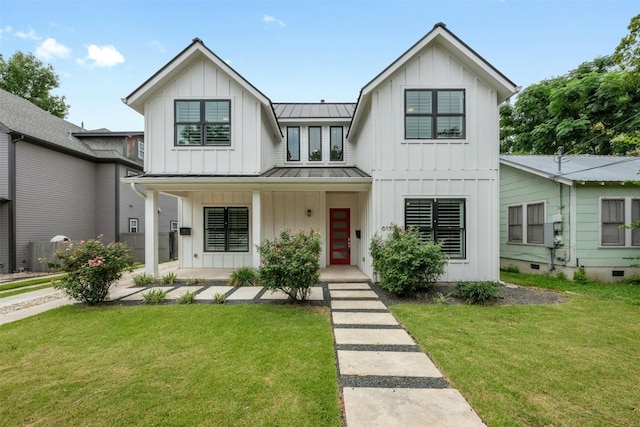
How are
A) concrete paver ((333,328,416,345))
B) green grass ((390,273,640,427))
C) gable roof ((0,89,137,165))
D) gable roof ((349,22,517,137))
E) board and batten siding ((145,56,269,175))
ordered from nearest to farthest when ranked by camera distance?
green grass ((390,273,640,427)), concrete paver ((333,328,416,345)), gable roof ((349,22,517,137)), board and batten siding ((145,56,269,175)), gable roof ((0,89,137,165))

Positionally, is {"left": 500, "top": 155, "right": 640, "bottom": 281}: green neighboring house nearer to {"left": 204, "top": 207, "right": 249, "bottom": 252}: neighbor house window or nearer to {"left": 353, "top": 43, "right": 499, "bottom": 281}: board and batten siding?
{"left": 353, "top": 43, "right": 499, "bottom": 281}: board and batten siding

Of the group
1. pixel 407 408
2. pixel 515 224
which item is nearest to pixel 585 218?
pixel 515 224

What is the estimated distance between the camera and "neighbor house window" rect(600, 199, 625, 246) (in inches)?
330

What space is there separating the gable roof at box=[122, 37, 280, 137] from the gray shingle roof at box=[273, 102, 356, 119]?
3.64 m

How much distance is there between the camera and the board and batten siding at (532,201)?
28.3 feet

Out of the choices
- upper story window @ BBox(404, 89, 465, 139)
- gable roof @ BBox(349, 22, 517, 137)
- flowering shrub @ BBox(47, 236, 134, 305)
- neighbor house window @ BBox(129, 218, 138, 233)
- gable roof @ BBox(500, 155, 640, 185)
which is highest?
gable roof @ BBox(349, 22, 517, 137)

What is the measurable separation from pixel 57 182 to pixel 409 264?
15.7 m

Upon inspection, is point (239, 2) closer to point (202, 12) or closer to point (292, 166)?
point (202, 12)

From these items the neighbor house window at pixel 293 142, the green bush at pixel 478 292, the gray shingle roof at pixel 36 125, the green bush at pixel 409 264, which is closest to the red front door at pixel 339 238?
the neighbor house window at pixel 293 142

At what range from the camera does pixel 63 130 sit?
14.6m

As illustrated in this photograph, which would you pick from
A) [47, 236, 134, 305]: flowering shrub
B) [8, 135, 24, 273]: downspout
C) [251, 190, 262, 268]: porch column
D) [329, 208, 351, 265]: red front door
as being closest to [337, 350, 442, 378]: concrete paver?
[251, 190, 262, 268]: porch column

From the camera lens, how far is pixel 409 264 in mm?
6391

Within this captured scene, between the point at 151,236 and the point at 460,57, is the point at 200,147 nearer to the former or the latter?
the point at 151,236

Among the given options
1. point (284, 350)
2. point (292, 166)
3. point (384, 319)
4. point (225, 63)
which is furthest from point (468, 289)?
point (225, 63)
